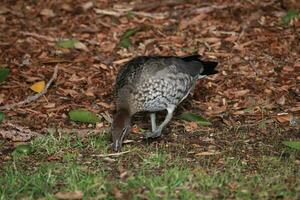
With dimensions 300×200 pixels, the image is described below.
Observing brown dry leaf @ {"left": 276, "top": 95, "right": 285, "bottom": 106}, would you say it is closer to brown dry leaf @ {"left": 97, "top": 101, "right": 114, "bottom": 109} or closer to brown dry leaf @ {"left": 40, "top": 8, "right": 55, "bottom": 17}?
brown dry leaf @ {"left": 97, "top": 101, "right": 114, "bottom": 109}

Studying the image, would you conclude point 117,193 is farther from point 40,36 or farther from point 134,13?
point 134,13

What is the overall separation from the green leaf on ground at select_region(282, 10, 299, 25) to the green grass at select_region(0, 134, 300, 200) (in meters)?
3.72

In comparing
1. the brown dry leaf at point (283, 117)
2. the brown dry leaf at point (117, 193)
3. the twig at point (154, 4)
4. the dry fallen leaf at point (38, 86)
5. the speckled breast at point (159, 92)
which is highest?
the twig at point (154, 4)

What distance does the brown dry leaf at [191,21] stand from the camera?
10205 millimetres

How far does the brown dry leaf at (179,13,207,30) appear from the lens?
10.2 meters

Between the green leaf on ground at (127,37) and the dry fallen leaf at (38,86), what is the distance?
162 cm

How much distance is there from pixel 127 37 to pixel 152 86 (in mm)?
2750

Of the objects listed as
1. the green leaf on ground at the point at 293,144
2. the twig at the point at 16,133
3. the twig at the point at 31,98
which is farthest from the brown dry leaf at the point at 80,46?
the green leaf on ground at the point at 293,144

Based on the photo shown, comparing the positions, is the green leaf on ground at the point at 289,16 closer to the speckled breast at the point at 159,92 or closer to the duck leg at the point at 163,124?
the speckled breast at the point at 159,92

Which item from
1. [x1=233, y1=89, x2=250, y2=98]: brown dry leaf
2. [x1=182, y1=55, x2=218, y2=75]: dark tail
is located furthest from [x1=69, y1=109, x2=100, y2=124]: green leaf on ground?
[x1=233, y1=89, x2=250, y2=98]: brown dry leaf

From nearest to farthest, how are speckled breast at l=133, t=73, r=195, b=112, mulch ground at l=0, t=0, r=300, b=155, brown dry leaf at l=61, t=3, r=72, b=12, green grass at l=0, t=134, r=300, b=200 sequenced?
1. green grass at l=0, t=134, r=300, b=200
2. speckled breast at l=133, t=73, r=195, b=112
3. mulch ground at l=0, t=0, r=300, b=155
4. brown dry leaf at l=61, t=3, r=72, b=12

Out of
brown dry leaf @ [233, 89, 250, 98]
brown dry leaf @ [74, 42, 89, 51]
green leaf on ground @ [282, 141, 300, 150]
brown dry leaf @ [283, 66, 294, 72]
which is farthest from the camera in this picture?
brown dry leaf @ [74, 42, 89, 51]

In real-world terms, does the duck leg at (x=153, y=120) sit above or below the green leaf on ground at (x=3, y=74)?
below

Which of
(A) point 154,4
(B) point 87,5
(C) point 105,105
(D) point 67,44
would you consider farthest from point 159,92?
(B) point 87,5
